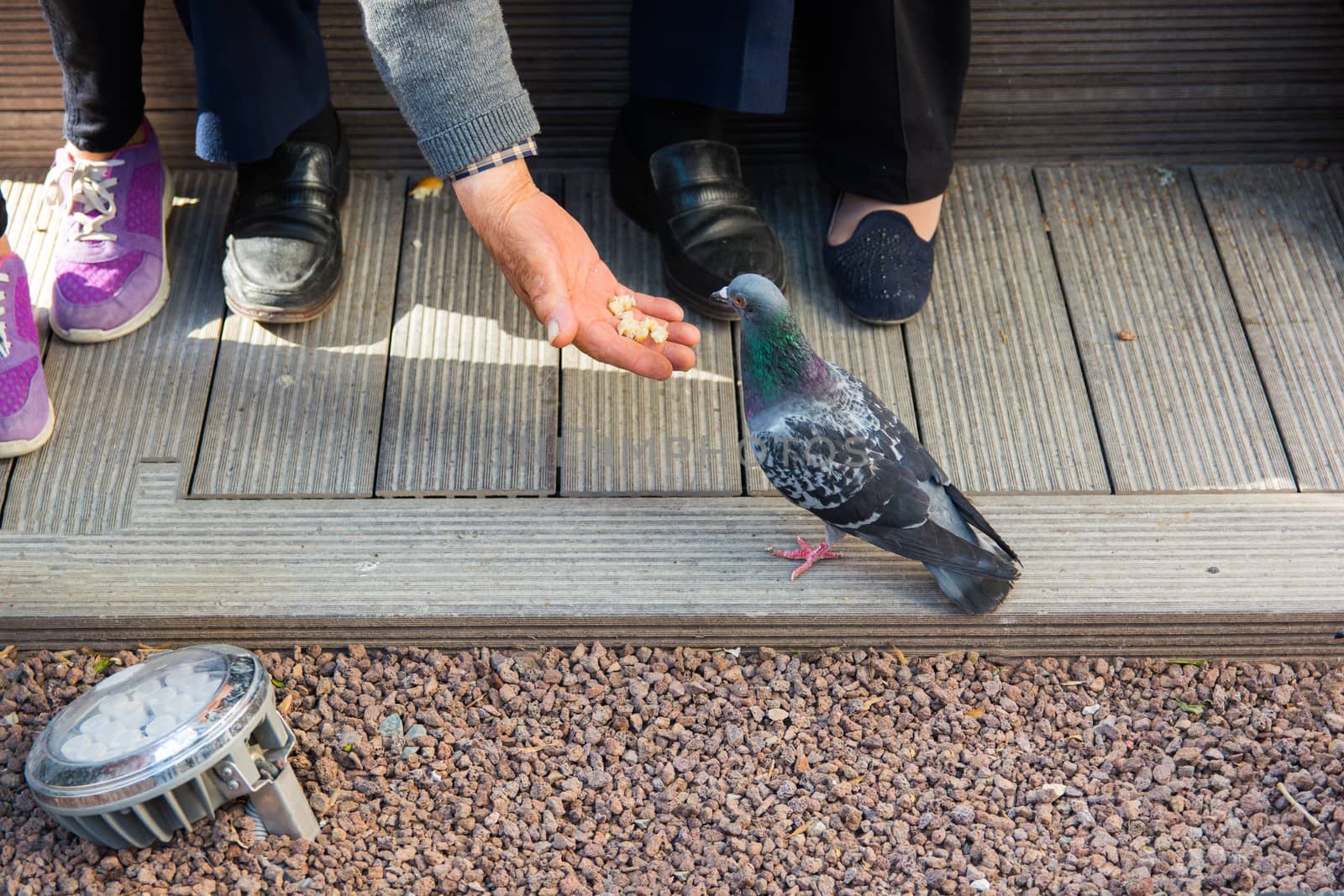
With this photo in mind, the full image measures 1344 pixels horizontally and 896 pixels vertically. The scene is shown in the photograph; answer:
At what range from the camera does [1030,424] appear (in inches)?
105

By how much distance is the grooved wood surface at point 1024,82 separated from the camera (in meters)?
3.03

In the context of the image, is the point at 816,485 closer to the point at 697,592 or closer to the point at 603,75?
the point at 697,592

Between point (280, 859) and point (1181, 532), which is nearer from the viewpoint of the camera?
point (280, 859)

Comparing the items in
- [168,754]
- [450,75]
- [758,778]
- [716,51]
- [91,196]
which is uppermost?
[450,75]

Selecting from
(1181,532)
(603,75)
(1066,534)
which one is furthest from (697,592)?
(603,75)

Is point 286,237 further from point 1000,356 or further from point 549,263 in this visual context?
point 1000,356

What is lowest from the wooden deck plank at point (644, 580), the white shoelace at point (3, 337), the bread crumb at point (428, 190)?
the wooden deck plank at point (644, 580)

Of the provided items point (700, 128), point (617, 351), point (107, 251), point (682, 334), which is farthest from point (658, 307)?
point (107, 251)

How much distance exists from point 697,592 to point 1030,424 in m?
0.91

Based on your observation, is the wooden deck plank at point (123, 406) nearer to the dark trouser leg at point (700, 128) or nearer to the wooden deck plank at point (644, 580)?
the wooden deck plank at point (644, 580)

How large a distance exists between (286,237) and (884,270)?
1449 millimetres

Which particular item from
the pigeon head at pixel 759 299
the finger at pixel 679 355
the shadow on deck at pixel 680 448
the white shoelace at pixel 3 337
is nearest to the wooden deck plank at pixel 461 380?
the shadow on deck at pixel 680 448

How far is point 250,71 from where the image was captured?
262 centimetres

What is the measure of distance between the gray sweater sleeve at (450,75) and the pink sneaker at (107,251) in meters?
0.98
